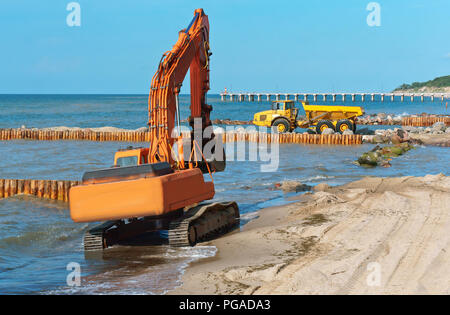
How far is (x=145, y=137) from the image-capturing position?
42188mm

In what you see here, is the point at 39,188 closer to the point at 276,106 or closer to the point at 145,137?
the point at 145,137

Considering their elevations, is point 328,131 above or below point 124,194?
below

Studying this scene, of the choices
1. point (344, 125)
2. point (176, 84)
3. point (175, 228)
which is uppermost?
point (176, 84)

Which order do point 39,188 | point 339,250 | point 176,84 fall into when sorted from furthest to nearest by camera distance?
1. point 39,188
2. point 176,84
3. point 339,250

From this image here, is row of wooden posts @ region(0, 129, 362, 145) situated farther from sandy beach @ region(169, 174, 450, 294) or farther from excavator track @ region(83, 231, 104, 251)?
excavator track @ region(83, 231, 104, 251)

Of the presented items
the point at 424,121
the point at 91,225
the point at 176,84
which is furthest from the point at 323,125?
the point at 176,84

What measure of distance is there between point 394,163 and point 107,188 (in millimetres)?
19625

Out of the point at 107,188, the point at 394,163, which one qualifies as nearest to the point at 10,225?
the point at 107,188

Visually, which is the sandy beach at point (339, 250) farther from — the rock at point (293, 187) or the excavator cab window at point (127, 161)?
the rock at point (293, 187)

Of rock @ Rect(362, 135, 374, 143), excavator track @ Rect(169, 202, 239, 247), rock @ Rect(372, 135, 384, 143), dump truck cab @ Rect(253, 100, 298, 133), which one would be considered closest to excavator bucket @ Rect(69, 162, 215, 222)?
excavator track @ Rect(169, 202, 239, 247)

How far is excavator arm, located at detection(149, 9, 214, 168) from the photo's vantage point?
12602mm

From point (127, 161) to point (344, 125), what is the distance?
3038 cm
